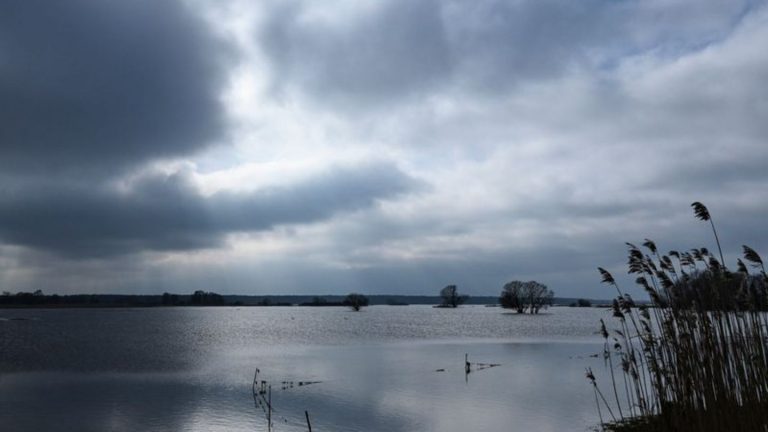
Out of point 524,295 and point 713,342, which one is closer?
point 713,342

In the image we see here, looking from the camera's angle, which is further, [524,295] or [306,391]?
[524,295]

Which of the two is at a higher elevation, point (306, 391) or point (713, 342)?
point (713, 342)

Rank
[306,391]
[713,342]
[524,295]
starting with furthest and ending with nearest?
[524,295]
[306,391]
[713,342]

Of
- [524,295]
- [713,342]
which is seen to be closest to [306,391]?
[713,342]

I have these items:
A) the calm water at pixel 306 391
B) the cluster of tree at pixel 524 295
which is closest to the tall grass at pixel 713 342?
the calm water at pixel 306 391

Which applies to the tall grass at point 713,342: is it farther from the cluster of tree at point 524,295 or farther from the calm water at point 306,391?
the cluster of tree at point 524,295

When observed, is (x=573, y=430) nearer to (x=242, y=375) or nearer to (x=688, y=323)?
(x=688, y=323)

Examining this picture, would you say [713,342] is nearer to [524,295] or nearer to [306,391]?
[306,391]

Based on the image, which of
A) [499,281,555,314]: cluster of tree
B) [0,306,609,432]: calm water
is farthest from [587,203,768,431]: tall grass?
[499,281,555,314]: cluster of tree

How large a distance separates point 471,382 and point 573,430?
11254mm

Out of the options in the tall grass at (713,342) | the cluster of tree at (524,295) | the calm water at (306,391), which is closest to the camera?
the tall grass at (713,342)

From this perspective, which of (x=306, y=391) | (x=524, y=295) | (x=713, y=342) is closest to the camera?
(x=713, y=342)

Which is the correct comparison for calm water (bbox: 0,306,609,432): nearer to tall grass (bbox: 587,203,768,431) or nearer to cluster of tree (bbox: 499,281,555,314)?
tall grass (bbox: 587,203,768,431)

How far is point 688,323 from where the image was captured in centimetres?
801
